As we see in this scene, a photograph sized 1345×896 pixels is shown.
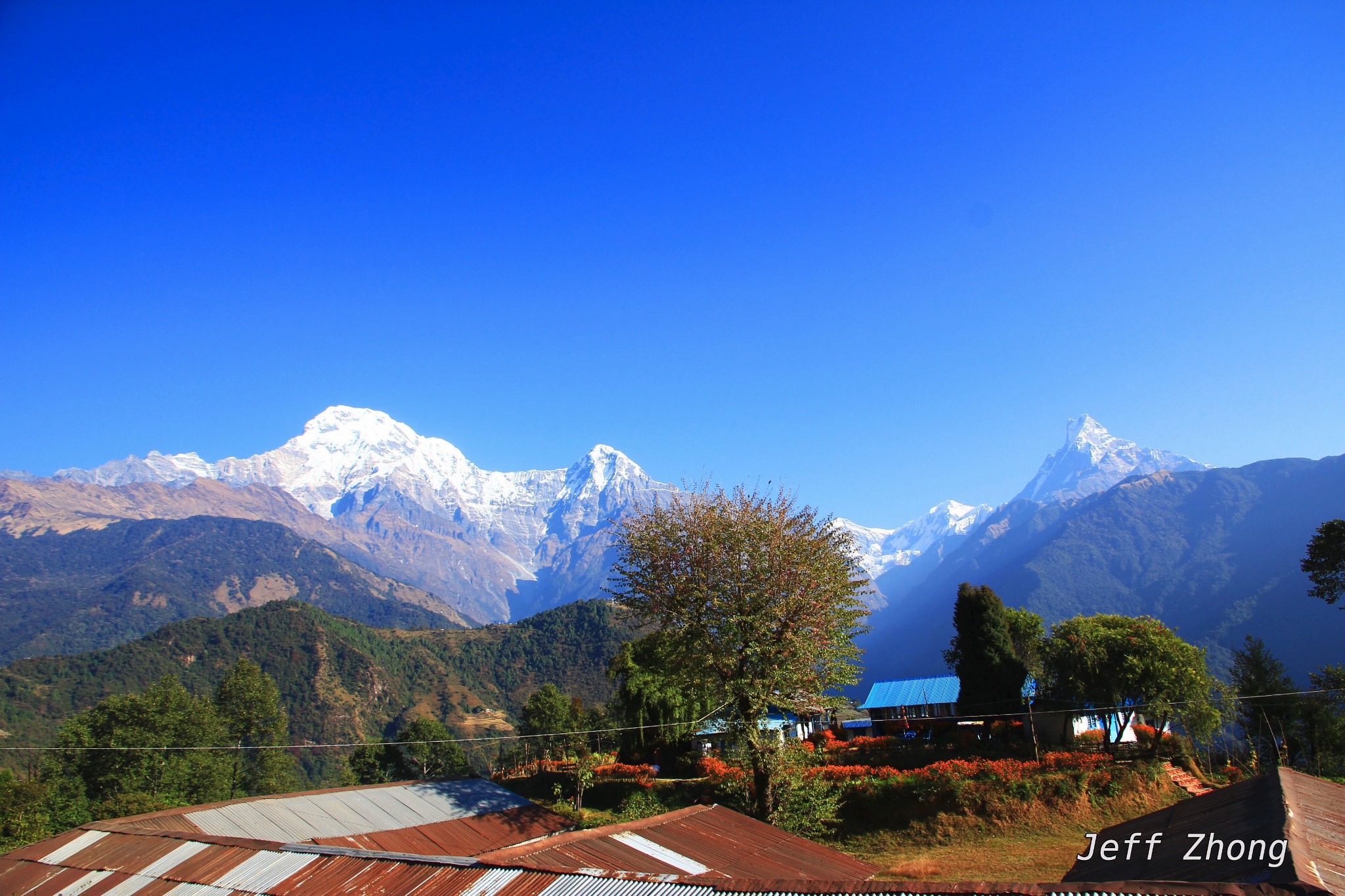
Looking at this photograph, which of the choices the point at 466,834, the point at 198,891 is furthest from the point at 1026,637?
the point at 198,891

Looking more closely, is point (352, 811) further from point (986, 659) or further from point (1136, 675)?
point (986, 659)

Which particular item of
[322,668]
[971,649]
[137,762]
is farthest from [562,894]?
[322,668]

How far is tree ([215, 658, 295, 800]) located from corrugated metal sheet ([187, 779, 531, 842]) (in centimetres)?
5375

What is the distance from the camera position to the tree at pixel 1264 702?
129 ft

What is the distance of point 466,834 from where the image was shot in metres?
21.0

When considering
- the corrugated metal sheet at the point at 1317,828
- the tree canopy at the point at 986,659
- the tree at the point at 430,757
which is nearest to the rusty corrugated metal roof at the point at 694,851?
the corrugated metal sheet at the point at 1317,828

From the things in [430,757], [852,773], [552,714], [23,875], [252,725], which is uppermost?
[23,875]

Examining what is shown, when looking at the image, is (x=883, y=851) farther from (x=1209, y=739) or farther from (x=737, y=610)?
(x=1209, y=739)

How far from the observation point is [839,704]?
2061cm

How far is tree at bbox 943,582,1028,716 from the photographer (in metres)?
34.5

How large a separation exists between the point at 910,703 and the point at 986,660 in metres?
14.7

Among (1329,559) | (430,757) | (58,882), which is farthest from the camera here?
(430,757)

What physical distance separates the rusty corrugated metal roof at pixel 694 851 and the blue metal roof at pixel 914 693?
36.0 meters

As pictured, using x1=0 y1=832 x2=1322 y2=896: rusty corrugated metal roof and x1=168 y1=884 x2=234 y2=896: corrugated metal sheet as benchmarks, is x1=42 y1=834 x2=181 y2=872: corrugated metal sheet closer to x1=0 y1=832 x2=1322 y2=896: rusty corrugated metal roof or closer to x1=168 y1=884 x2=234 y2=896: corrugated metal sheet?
x1=0 y1=832 x2=1322 y2=896: rusty corrugated metal roof
